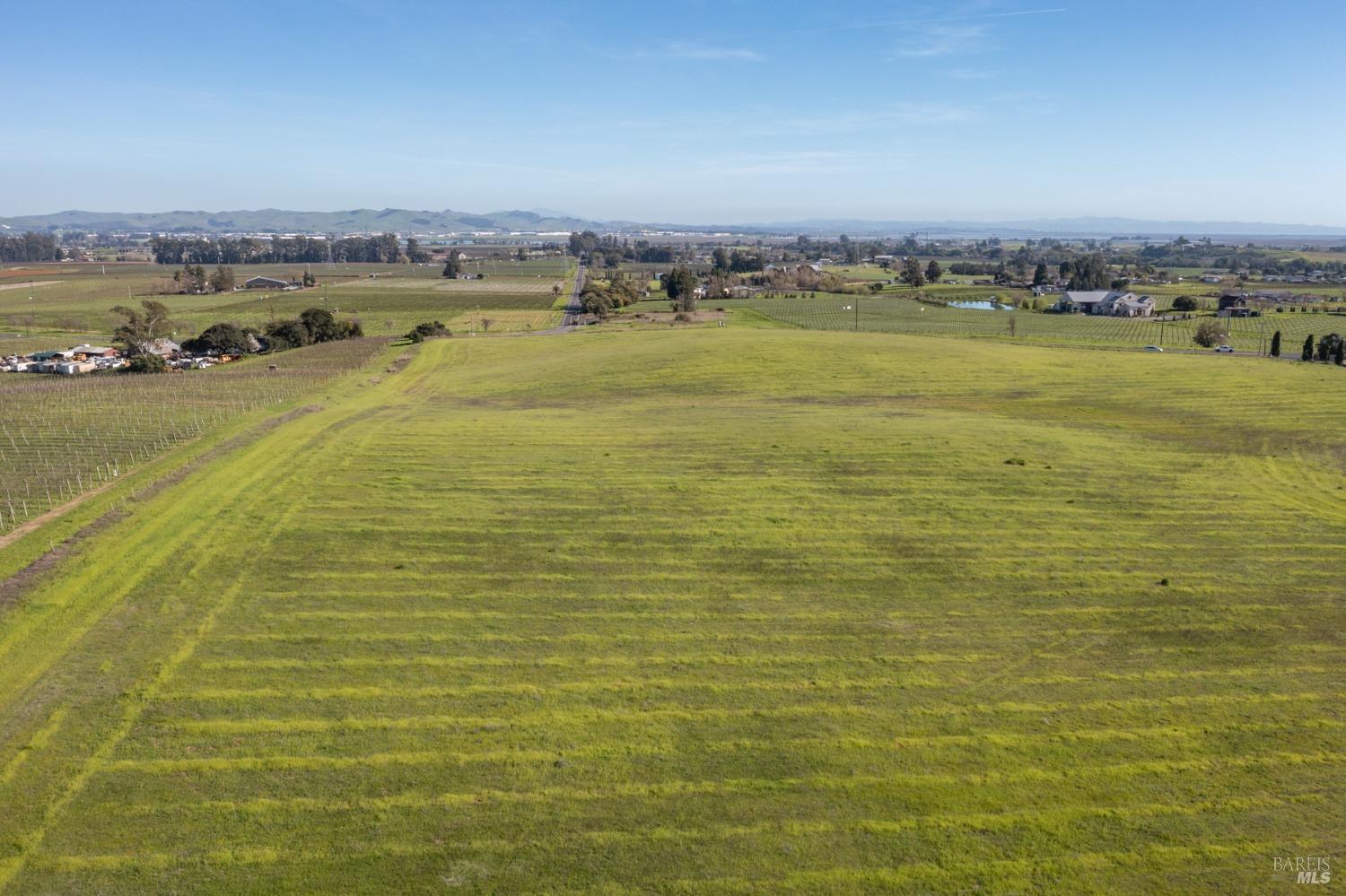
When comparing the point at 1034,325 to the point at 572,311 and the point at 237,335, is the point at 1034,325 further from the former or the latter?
the point at 237,335

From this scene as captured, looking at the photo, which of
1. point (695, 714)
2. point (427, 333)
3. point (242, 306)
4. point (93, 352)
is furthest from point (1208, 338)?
point (242, 306)

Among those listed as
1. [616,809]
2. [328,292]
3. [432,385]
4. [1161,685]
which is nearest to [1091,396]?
[1161,685]

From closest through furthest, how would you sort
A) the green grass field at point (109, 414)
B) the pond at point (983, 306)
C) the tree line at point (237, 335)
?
the green grass field at point (109, 414) < the tree line at point (237, 335) < the pond at point (983, 306)

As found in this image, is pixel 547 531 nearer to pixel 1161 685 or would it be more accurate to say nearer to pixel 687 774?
pixel 687 774

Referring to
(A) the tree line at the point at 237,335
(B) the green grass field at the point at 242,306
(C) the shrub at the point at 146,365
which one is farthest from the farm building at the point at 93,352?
(C) the shrub at the point at 146,365

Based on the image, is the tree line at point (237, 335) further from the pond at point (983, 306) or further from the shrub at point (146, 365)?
the pond at point (983, 306)

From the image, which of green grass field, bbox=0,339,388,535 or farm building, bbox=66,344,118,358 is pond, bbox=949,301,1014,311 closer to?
green grass field, bbox=0,339,388,535
